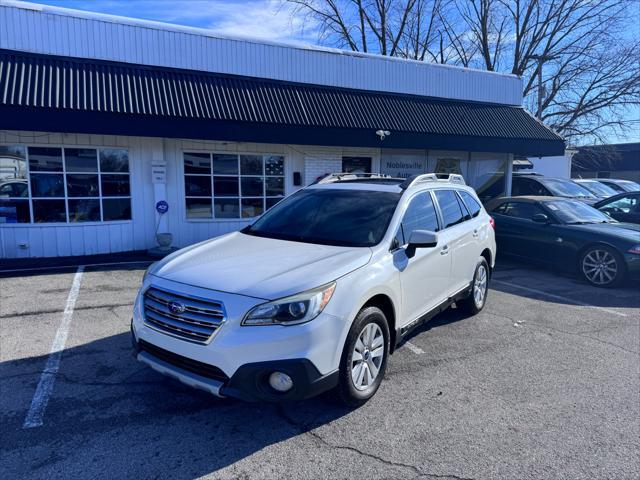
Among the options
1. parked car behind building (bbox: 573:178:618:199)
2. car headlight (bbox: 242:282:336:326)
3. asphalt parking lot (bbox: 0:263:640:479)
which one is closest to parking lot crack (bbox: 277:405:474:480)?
asphalt parking lot (bbox: 0:263:640:479)

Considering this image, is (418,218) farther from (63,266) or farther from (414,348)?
(63,266)

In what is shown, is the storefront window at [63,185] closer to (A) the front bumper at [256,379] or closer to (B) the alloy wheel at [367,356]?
(A) the front bumper at [256,379]

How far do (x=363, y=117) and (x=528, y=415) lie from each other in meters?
9.36

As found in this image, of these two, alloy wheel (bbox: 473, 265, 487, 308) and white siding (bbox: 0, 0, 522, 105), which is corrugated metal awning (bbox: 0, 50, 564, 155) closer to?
white siding (bbox: 0, 0, 522, 105)

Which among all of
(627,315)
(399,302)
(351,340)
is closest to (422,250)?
(399,302)

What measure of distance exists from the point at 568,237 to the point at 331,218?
597 centimetres

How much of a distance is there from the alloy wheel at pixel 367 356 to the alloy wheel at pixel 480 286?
265 centimetres

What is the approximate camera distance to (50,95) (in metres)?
8.50

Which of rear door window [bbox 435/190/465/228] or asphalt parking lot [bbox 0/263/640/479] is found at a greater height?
rear door window [bbox 435/190/465/228]

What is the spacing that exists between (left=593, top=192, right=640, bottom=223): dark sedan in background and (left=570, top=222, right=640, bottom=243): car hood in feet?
9.05

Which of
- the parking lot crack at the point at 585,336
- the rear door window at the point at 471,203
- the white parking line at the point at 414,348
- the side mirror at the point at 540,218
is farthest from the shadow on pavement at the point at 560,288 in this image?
the white parking line at the point at 414,348

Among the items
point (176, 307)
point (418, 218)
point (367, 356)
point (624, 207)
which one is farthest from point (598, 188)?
point (176, 307)

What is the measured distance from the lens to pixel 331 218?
4406mm

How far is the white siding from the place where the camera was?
919cm
